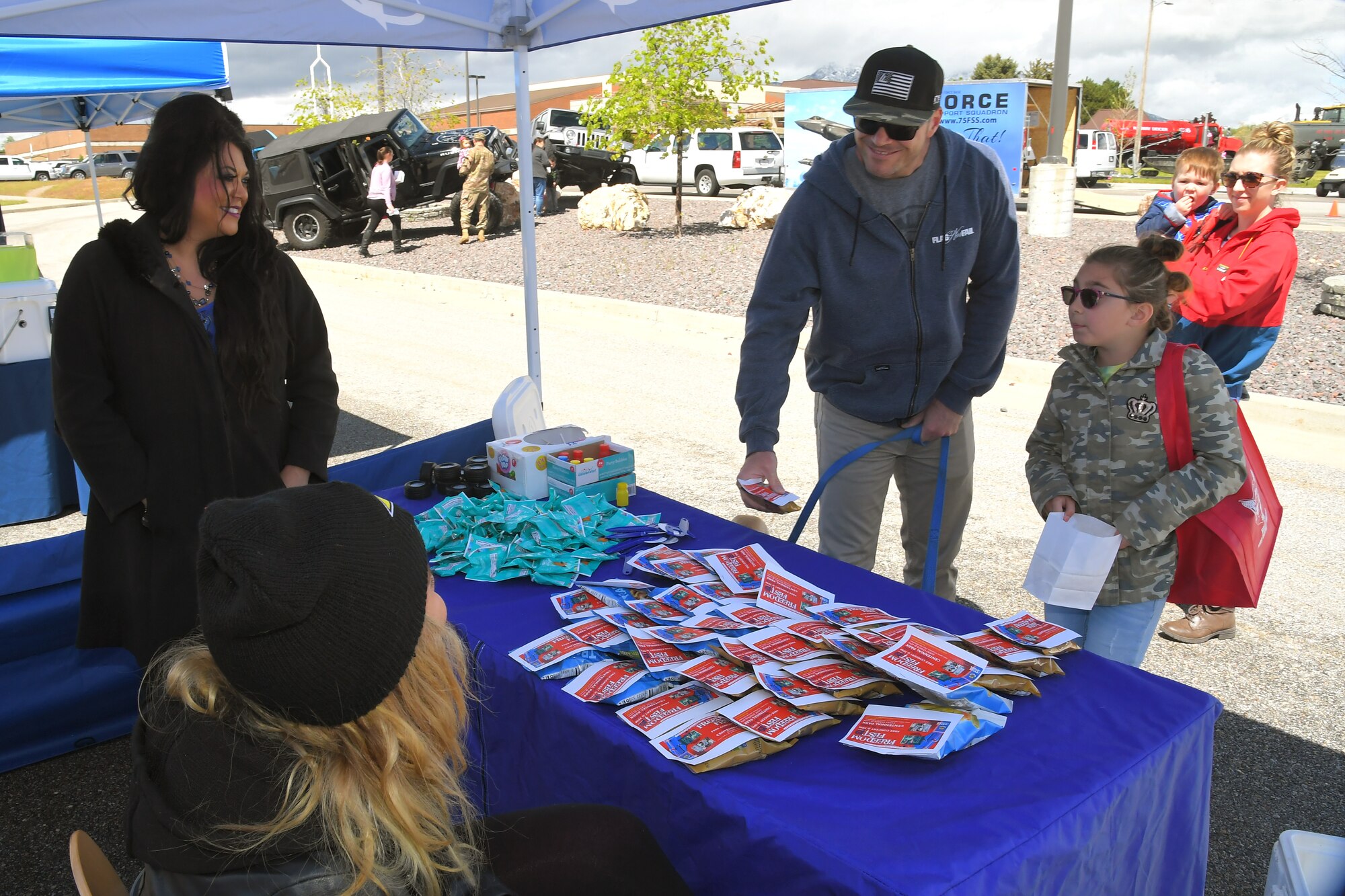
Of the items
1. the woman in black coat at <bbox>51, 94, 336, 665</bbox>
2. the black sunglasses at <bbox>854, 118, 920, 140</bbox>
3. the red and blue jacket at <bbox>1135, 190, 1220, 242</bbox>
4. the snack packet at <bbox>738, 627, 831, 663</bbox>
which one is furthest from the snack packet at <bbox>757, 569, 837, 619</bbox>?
the red and blue jacket at <bbox>1135, 190, 1220, 242</bbox>

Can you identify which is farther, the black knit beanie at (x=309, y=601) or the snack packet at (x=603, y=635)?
the snack packet at (x=603, y=635)

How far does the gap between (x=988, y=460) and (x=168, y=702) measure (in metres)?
5.12

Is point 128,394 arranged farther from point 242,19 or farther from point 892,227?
point 892,227

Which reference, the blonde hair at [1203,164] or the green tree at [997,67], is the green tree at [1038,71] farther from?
the blonde hair at [1203,164]

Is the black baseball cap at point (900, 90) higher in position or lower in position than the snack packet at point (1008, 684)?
higher

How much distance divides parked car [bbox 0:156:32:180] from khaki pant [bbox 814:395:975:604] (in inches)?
2390

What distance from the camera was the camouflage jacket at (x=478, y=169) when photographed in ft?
52.8

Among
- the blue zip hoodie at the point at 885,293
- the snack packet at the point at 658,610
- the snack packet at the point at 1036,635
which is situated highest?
the blue zip hoodie at the point at 885,293

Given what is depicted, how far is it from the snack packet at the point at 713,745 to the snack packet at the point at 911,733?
14 centimetres

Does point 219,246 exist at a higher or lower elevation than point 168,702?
higher

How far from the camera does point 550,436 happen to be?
318 cm

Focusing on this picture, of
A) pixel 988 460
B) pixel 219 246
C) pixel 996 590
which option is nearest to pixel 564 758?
pixel 219 246

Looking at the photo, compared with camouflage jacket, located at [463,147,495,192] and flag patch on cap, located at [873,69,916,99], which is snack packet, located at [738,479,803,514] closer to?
flag patch on cap, located at [873,69,916,99]

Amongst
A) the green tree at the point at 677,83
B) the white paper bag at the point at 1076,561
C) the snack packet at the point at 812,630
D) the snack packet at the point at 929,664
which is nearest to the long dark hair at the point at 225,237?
the snack packet at the point at 812,630
